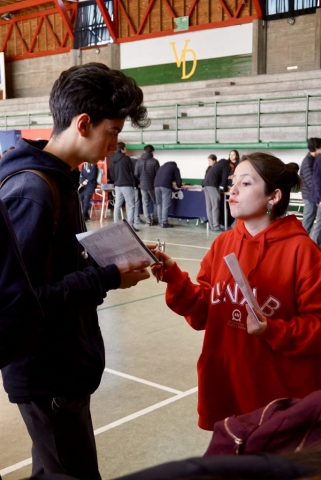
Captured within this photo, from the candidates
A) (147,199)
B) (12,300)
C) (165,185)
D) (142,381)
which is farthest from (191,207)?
(12,300)

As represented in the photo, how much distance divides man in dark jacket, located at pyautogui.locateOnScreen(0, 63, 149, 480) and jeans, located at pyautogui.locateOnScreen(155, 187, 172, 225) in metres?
10.9

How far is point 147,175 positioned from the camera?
1337cm

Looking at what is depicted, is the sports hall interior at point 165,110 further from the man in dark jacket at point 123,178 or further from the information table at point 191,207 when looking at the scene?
the man in dark jacket at point 123,178

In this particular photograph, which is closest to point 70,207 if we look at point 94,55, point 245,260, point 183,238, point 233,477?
point 245,260

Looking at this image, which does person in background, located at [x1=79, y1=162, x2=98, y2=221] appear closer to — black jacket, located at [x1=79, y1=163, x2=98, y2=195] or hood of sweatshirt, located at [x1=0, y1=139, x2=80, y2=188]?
black jacket, located at [x1=79, y1=163, x2=98, y2=195]

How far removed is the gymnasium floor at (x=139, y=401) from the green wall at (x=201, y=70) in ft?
42.7

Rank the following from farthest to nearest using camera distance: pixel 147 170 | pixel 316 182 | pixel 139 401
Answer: pixel 147 170
pixel 316 182
pixel 139 401

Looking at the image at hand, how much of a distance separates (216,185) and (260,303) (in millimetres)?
10191

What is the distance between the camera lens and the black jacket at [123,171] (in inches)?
485

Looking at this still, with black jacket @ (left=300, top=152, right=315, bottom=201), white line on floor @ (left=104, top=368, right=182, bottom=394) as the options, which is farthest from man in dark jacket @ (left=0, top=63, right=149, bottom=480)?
black jacket @ (left=300, top=152, right=315, bottom=201)

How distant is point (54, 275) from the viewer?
184 centimetres

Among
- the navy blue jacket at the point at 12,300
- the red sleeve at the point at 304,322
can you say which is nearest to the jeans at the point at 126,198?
the red sleeve at the point at 304,322

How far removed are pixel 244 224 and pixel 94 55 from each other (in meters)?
20.9

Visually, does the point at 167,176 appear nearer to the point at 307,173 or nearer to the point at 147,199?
the point at 147,199
